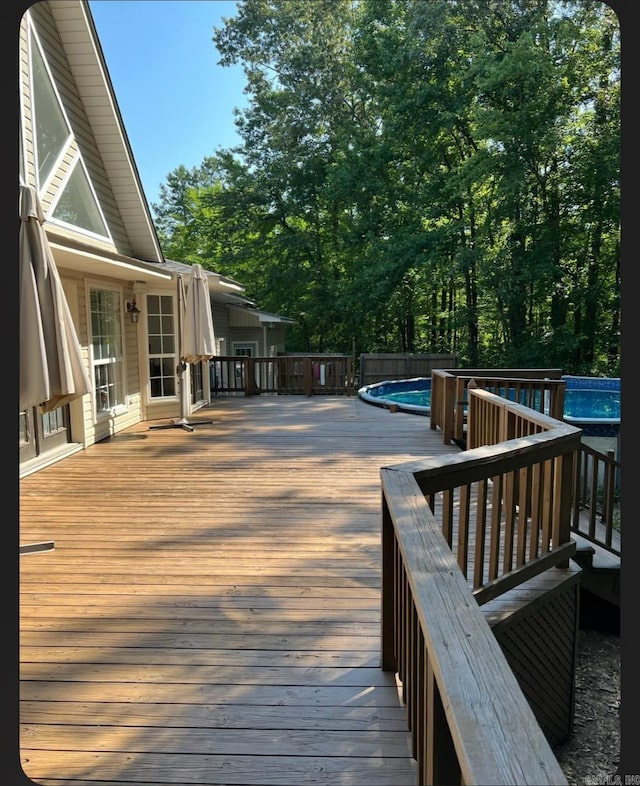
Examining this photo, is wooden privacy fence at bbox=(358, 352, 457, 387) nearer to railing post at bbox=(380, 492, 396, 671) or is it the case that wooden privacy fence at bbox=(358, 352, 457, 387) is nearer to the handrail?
railing post at bbox=(380, 492, 396, 671)

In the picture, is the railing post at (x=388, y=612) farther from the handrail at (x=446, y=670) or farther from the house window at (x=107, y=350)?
the house window at (x=107, y=350)

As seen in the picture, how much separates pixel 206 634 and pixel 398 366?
12.9 meters

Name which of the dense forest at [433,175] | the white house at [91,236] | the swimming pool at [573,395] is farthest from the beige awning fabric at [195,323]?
the dense forest at [433,175]

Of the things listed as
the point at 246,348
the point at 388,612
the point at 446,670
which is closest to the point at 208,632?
the point at 388,612

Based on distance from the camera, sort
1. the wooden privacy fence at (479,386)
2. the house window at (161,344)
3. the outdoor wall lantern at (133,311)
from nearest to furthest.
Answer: the wooden privacy fence at (479,386), the outdoor wall lantern at (133,311), the house window at (161,344)

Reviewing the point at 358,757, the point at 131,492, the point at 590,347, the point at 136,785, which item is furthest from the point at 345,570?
the point at 590,347

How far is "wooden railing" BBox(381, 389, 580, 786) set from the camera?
33.9 inches

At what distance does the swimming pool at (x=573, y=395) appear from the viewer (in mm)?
12172

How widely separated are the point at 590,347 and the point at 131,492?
15903mm

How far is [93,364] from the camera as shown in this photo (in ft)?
23.8

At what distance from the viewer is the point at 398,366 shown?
15047 mm

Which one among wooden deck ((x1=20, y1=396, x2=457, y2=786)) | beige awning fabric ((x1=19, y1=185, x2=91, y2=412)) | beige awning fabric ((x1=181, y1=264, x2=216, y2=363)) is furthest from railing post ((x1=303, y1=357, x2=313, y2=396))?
beige awning fabric ((x1=19, y1=185, x2=91, y2=412))

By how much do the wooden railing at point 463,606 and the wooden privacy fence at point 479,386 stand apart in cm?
210

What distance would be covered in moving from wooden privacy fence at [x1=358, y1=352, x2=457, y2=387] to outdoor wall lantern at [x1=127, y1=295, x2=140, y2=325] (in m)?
7.53
